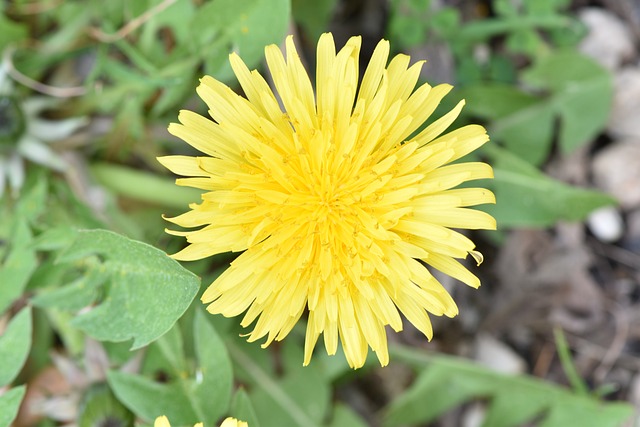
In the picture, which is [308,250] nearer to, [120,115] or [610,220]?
[120,115]

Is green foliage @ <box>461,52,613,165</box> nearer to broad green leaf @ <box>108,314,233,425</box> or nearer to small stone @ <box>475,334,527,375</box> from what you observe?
small stone @ <box>475,334,527,375</box>

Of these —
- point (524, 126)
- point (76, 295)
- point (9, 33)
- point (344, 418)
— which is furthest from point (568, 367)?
point (9, 33)

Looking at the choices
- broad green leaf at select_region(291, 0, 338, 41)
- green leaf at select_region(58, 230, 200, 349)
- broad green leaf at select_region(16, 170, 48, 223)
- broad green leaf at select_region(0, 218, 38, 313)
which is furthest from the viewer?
A: broad green leaf at select_region(291, 0, 338, 41)

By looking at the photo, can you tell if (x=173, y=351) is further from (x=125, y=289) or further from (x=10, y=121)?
(x=10, y=121)

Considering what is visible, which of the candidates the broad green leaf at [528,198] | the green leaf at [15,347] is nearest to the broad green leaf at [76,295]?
the green leaf at [15,347]

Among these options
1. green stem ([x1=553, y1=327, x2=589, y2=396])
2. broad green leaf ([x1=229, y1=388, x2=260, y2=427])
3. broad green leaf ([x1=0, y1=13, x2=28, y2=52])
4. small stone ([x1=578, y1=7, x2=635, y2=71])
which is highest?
small stone ([x1=578, y1=7, x2=635, y2=71])

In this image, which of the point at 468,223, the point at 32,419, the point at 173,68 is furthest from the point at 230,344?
the point at 468,223

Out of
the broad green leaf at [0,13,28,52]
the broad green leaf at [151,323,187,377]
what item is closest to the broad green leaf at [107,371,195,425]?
the broad green leaf at [151,323,187,377]

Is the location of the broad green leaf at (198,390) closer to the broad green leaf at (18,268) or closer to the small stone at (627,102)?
the broad green leaf at (18,268)
